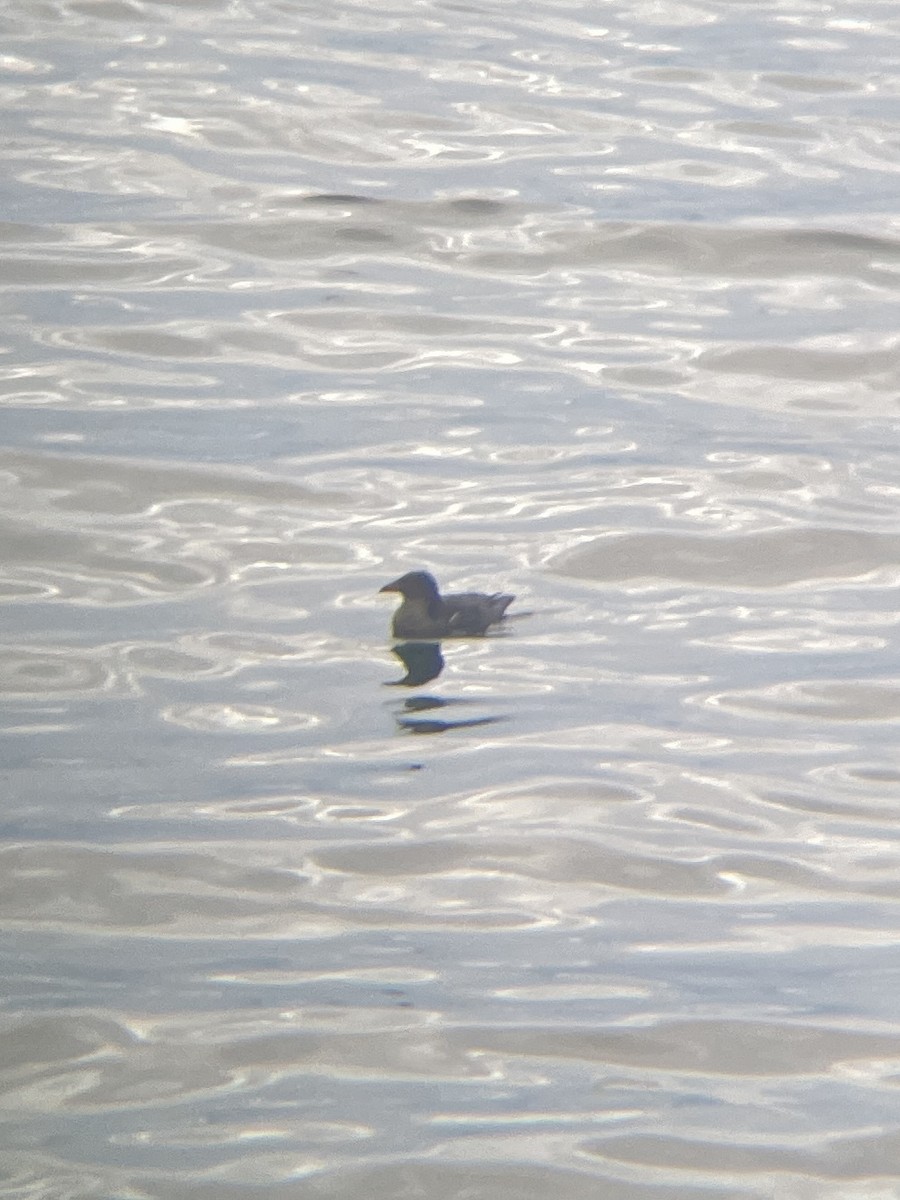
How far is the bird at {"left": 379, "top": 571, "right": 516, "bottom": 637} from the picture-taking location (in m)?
8.12

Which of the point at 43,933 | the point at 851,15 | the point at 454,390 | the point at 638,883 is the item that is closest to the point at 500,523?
the point at 454,390

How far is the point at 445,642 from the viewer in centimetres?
806

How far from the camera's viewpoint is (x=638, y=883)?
21.4 ft

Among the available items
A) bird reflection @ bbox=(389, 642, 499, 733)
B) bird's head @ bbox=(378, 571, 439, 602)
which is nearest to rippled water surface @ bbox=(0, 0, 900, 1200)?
bird reflection @ bbox=(389, 642, 499, 733)

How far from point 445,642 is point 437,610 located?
5.8 inches

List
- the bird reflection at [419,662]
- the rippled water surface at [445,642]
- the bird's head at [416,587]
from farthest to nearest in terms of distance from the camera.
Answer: the bird's head at [416,587]
the bird reflection at [419,662]
the rippled water surface at [445,642]

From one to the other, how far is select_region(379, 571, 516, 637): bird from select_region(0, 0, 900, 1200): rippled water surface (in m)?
0.09

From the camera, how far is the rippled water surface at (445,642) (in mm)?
5266

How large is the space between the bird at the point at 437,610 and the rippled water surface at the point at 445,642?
92 mm

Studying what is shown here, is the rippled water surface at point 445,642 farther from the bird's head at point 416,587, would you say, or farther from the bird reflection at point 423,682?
the bird's head at point 416,587

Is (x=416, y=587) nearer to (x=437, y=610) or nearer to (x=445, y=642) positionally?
(x=437, y=610)

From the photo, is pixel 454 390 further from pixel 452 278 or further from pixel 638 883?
pixel 638 883

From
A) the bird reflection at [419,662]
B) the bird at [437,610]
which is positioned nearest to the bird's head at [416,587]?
the bird at [437,610]

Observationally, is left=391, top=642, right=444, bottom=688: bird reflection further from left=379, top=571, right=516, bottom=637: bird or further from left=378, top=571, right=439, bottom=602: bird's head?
left=378, top=571, right=439, bottom=602: bird's head
